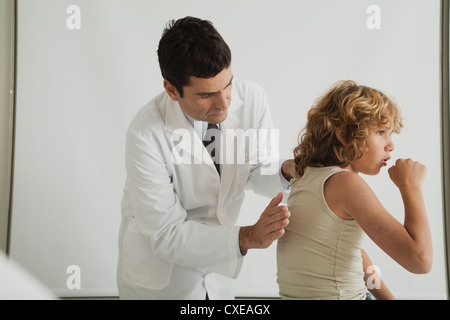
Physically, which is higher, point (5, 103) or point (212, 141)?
point (5, 103)

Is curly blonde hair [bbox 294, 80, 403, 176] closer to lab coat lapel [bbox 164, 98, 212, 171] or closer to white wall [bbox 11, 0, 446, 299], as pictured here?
lab coat lapel [bbox 164, 98, 212, 171]

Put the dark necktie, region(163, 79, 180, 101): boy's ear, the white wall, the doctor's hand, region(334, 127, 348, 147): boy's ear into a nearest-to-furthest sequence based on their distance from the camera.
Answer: the doctor's hand, region(334, 127, 348, 147): boy's ear, region(163, 79, 180, 101): boy's ear, the dark necktie, the white wall

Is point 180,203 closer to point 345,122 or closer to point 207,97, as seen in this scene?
point 207,97

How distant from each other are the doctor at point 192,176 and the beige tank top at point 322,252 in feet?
0.25

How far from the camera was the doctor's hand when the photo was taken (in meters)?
0.99

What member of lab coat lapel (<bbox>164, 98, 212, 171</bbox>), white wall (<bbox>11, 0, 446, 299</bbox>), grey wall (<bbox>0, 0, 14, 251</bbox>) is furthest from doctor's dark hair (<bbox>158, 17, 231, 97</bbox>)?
grey wall (<bbox>0, 0, 14, 251</bbox>)

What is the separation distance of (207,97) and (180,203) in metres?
0.28

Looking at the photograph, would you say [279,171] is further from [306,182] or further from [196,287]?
[196,287]

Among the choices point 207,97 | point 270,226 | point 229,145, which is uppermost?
point 207,97

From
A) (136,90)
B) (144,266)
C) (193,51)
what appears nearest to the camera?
(193,51)

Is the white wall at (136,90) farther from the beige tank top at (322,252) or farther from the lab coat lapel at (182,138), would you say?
the beige tank top at (322,252)

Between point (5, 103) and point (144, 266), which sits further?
point (5, 103)

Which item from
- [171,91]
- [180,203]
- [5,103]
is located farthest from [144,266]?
[5,103]

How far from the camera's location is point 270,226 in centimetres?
101
